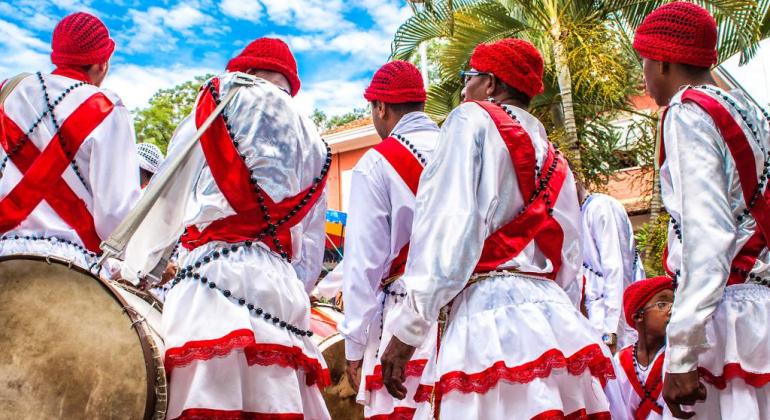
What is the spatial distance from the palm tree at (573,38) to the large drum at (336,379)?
27.9 feet

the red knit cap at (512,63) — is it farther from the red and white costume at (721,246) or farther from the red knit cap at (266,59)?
the red knit cap at (266,59)

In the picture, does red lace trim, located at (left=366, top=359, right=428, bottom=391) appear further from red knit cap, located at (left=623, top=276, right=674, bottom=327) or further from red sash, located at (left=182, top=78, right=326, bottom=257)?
red knit cap, located at (left=623, top=276, right=674, bottom=327)

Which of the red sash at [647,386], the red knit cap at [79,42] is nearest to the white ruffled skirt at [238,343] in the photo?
the red knit cap at [79,42]

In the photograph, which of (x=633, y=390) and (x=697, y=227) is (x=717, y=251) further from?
(x=633, y=390)

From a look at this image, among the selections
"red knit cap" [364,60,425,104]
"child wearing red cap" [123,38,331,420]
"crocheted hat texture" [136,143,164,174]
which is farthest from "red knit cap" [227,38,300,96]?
"crocheted hat texture" [136,143,164,174]

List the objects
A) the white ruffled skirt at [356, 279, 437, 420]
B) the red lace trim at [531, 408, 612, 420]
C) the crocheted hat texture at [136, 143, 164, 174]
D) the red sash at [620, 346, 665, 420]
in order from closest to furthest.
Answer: the red lace trim at [531, 408, 612, 420]
the red sash at [620, 346, 665, 420]
the white ruffled skirt at [356, 279, 437, 420]
the crocheted hat texture at [136, 143, 164, 174]

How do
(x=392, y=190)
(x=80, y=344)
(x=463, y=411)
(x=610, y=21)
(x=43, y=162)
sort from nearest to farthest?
(x=463, y=411)
(x=80, y=344)
(x=43, y=162)
(x=392, y=190)
(x=610, y=21)

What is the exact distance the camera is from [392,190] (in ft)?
13.9

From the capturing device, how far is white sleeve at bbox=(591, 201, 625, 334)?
6.28 meters

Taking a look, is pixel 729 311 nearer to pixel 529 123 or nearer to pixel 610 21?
pixel 529 123

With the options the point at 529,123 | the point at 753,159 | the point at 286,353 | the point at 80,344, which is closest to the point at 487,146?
the point at 529,123

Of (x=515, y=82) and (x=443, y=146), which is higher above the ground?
(x=515, y=82)

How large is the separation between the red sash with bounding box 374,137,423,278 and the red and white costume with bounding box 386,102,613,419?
91cm

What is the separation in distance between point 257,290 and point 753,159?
1990mm
